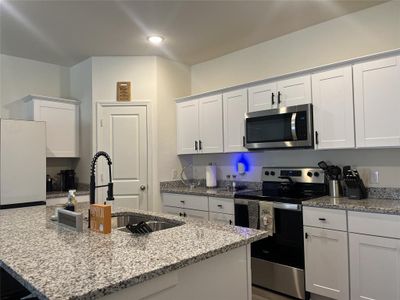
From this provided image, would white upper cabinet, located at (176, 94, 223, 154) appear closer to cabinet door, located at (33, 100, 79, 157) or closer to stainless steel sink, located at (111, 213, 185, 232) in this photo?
cabinet door, located at (33, 100, 79, 157)

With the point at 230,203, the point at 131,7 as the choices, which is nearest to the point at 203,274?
the point at 230,203

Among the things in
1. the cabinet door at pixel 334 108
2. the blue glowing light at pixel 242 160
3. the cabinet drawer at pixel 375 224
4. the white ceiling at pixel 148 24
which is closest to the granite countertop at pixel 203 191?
the blue glowing light at pixel 242 160

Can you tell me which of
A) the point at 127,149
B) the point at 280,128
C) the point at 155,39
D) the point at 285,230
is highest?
the point at 155,39

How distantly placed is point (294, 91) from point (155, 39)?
1701 mm

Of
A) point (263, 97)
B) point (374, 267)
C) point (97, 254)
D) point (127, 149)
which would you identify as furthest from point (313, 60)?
point (97, 254)

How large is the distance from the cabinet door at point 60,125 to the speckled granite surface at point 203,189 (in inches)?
54.5

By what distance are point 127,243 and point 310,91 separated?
2.29m

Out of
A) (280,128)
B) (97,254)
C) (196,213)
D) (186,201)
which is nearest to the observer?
(97,254)

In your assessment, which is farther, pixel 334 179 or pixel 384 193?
pixel 334 179

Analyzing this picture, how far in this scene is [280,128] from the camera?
10.2 feet

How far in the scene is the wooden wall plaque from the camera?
410 centimetres

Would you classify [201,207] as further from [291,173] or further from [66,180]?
[66,180]

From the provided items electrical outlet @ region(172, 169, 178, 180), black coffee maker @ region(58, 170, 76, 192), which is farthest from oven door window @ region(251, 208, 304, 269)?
black coffee maker @ region(58, 170, 76, 192)

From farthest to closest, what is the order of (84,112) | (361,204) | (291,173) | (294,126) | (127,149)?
(84,112)
(127,149)
(291,173)
(294,126)
(361,204)
